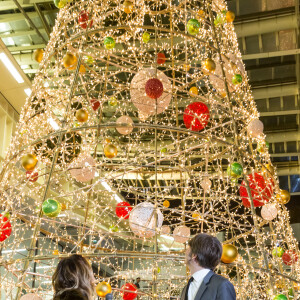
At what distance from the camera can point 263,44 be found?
650 cm

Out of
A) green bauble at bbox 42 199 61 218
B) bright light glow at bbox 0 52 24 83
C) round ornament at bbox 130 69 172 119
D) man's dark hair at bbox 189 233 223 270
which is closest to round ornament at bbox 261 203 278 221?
round ornament at bbox 130 69 172 119

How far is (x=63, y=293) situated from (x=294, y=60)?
672cm

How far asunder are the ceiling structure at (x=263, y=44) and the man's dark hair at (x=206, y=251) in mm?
3647

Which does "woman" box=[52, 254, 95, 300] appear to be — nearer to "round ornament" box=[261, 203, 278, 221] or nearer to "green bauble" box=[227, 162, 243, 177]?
"green bauble" box=[227, 162, 243, 177]

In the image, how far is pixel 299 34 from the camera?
6203 mm

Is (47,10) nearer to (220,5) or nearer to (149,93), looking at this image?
(220,5)

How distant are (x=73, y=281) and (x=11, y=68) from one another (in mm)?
5864

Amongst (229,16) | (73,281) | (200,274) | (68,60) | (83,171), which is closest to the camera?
(73,281)

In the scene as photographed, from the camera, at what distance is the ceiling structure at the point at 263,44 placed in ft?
19.5

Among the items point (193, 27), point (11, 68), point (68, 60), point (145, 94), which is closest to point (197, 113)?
point (145, 94)

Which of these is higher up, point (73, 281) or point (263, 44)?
point (263, 44)

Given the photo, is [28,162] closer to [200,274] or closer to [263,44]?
[200,274]

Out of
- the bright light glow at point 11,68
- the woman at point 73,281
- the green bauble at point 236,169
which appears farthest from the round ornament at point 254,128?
the bright light glow at point 11,68

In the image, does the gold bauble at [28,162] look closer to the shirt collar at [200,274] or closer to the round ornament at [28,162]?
the round ornament at [28,162]
